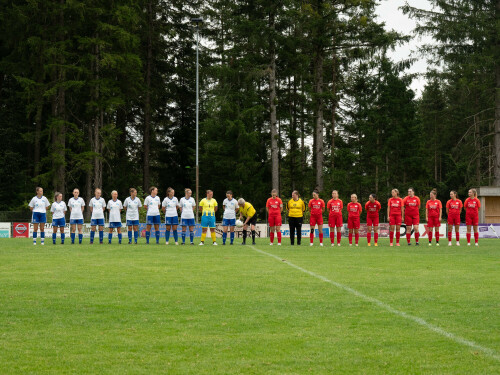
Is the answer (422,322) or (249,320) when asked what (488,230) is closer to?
(422,322)

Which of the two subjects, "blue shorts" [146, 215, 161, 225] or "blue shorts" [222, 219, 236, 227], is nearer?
"blue shorts" [222, 219, 236, 227]

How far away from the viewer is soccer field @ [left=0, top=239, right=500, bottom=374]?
234 inches

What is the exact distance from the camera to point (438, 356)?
6.14m

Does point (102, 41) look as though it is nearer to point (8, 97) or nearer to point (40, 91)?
point (40, 91)

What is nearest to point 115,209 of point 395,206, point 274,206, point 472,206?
point 274,206

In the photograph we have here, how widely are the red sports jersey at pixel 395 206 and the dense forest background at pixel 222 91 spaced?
18895 millimetres

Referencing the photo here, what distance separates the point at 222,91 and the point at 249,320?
39917 millimetres

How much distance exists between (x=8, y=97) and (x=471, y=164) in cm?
3338

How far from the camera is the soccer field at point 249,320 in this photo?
5.95 metres

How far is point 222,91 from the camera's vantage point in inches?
1850

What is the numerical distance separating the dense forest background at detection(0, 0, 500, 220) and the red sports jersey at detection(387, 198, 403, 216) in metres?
18.9

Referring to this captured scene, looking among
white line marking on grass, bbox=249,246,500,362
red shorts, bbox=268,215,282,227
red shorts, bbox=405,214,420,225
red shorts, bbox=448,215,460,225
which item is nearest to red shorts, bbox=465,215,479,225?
red shorts, bbox=448,215,460,225

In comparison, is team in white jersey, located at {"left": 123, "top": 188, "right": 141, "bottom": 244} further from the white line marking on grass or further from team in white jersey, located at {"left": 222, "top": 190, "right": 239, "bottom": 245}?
the white line marking on grass

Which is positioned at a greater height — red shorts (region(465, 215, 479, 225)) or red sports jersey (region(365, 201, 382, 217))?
red sports jersey (region(365, 201, 382, 217))
